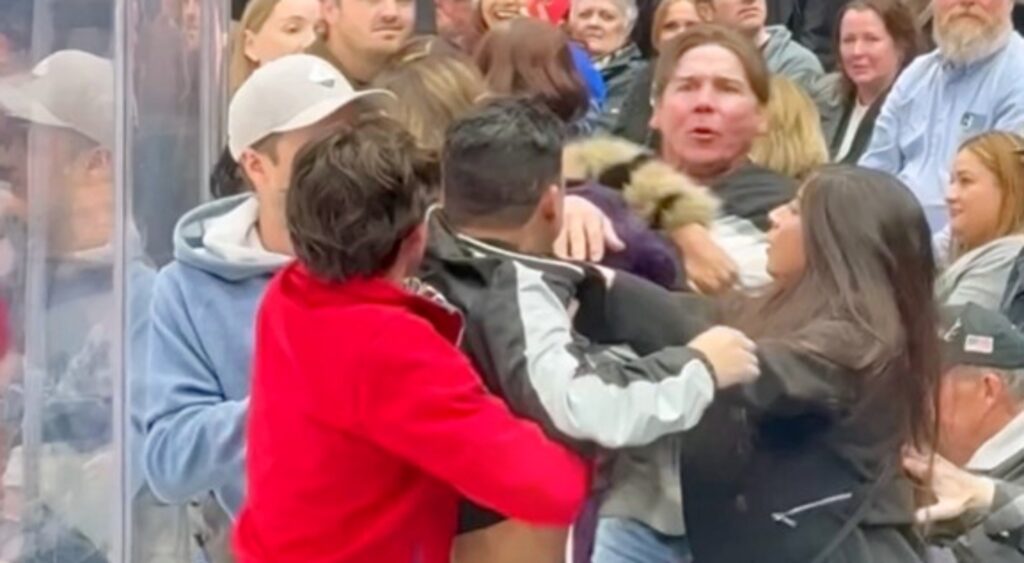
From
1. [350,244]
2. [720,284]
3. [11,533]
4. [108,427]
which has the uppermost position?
[350,244]

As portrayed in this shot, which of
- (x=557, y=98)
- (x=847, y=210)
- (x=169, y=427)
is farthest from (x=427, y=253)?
(x=557, y=98)

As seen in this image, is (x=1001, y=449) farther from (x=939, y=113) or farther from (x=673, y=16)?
(x=673, y=16)

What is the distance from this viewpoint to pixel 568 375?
2.26m

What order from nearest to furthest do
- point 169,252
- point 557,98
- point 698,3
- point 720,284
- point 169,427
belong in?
1. point 169,427
2. point 720,284
3. point 169,252
4. point 557,98
5. point 698,3

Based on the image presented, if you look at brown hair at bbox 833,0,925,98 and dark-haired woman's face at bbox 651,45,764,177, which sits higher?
dark-haired woman's face at bbox 651,45,764,177

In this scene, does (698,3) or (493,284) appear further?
(698,3)

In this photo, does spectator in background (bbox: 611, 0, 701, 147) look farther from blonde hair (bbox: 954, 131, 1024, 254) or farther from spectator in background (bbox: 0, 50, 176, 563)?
spectator in background (bbox: 0, 50, 176, 563)

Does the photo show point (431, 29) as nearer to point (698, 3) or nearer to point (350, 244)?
point (698, 3)

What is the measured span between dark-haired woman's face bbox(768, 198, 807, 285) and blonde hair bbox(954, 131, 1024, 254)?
2193 millimetres

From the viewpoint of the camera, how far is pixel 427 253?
7.91 ft

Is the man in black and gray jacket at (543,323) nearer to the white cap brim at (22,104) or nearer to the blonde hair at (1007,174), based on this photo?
the white cap brim at (22,104)

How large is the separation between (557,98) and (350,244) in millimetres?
1712

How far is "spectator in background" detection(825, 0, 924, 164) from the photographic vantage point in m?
6.39

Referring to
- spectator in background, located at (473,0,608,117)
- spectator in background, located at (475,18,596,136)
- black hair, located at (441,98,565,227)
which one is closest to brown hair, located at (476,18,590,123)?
spectator in background, located at (475,18,596,136)
